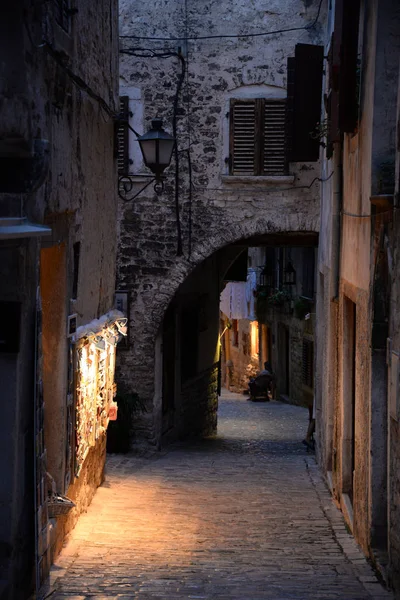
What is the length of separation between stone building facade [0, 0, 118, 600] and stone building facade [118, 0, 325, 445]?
3852 millimetres

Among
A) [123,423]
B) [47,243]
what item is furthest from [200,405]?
[47,243]

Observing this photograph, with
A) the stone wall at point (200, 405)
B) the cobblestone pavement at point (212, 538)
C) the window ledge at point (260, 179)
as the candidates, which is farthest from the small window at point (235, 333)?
the cobblestone pavement at point (212, 538)

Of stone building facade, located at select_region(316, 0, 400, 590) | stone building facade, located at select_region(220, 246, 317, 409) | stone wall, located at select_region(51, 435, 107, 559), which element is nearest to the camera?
stone building facade, located at select_region(316, 0, 400, 590)

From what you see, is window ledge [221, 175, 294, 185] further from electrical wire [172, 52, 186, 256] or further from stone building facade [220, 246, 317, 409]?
stone building facade [220, 246, 317, 409]

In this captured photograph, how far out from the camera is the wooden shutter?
557 inches

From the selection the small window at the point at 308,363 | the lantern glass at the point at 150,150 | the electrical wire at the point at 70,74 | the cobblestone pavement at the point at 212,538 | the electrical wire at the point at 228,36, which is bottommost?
the small window at the point at 308,363

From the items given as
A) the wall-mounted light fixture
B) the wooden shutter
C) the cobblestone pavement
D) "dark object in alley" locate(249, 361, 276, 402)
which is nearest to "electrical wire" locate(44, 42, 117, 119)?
the wall-mounted light fixture

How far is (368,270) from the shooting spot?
315 inches

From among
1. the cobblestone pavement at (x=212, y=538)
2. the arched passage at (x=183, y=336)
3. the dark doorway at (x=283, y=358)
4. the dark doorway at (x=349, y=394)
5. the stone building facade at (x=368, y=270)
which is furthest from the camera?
the dark doorway at (x=283, y=358)

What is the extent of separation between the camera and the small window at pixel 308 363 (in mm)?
23797

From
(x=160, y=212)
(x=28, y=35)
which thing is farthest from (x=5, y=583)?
(x=160, y=212)

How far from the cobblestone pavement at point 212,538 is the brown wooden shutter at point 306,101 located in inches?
178

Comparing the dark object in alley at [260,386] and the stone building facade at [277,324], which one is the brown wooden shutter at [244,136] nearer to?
the stone building facade at [277,324]

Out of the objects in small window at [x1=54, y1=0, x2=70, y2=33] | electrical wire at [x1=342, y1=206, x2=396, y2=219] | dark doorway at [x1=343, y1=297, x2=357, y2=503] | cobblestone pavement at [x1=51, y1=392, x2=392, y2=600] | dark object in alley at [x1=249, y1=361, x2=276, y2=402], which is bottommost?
dark object in alley at [x1=249, y1=361, x2=276, y2=402]
